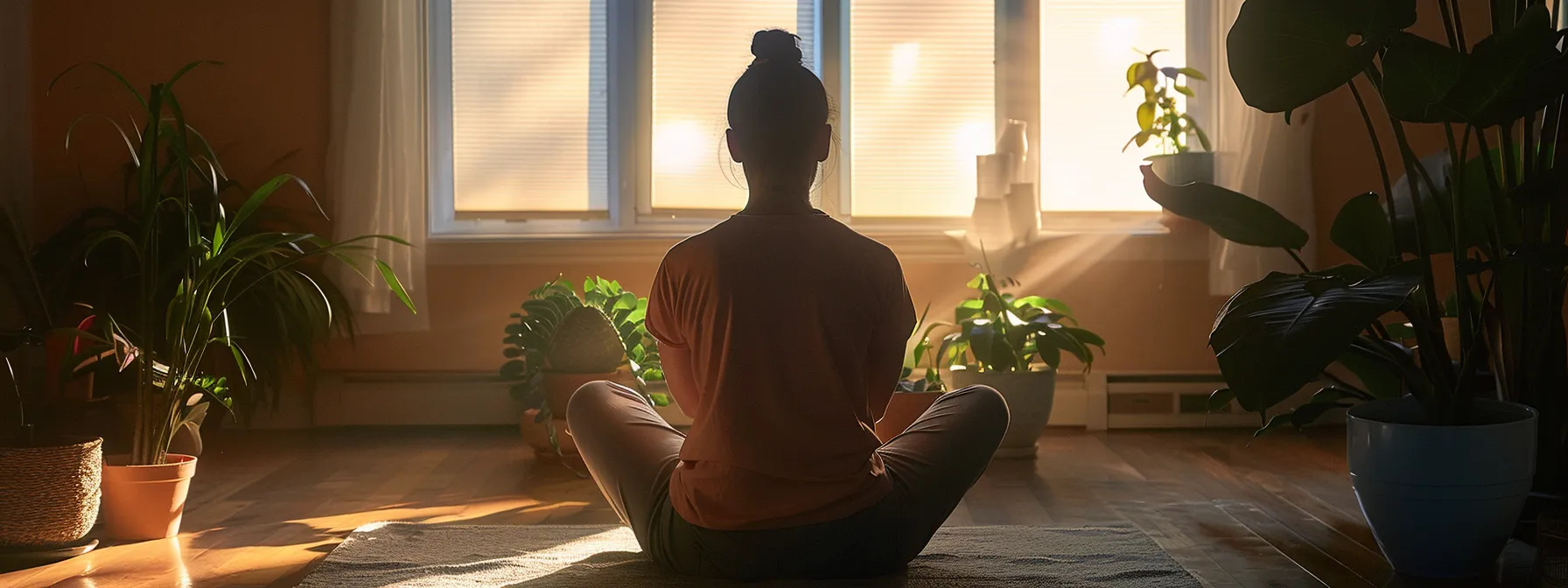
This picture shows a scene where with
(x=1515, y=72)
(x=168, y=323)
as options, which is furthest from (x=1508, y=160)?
(x=168, y=323)

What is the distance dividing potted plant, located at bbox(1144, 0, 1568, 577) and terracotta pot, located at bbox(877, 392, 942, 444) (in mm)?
599

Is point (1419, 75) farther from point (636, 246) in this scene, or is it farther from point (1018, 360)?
point (636, 246)

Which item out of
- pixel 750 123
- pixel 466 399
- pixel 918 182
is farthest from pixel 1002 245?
pixel 750 123

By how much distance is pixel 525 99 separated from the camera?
12.8ft

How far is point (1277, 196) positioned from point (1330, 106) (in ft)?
1.24

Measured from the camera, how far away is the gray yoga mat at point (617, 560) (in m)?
1.88

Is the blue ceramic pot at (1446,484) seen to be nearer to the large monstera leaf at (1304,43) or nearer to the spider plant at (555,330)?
the large monstera leaf at (1304,43)

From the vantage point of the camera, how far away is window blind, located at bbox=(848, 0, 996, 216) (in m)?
3.94

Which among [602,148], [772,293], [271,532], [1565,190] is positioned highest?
[602,148]

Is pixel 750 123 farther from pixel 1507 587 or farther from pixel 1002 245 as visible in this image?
pixel 1002 245

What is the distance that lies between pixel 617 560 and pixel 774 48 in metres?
0.88

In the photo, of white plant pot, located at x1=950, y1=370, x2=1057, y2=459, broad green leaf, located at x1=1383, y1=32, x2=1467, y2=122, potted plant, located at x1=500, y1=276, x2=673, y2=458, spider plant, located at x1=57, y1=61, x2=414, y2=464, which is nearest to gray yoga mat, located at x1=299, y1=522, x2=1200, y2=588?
spider plant, located at x1=57, y1=61, x2=414, y2=464

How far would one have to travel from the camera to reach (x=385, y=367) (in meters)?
3.84

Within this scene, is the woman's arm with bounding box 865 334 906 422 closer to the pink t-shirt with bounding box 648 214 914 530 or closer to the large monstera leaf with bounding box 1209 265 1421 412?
the pink t-shirt with bounding box 648 214 914 530
